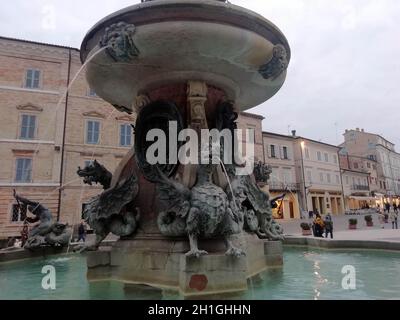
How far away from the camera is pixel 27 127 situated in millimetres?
22594

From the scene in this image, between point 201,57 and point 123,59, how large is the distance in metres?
1.07

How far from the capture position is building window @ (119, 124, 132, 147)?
83.0 ft

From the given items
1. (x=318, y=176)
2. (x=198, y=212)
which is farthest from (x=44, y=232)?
(x=318, y=176)

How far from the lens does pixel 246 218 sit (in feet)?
16.3

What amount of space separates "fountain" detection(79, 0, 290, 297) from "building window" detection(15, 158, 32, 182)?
63.0ft

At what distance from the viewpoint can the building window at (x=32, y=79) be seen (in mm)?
23125

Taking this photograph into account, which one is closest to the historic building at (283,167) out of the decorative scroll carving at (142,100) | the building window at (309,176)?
the building window at (309,176)

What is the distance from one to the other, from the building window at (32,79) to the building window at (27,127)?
234 cm

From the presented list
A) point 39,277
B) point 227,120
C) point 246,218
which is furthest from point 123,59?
point 39,277

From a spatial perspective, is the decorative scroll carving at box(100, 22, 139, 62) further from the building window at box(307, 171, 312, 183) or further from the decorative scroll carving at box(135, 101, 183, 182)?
the building window at box(307, 171, 312, 183)

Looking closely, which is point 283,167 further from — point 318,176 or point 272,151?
point 318,176

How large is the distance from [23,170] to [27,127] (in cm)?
323

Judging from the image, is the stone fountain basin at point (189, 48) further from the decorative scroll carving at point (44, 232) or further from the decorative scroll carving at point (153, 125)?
the decorative scroll carving at point (44, 232)
